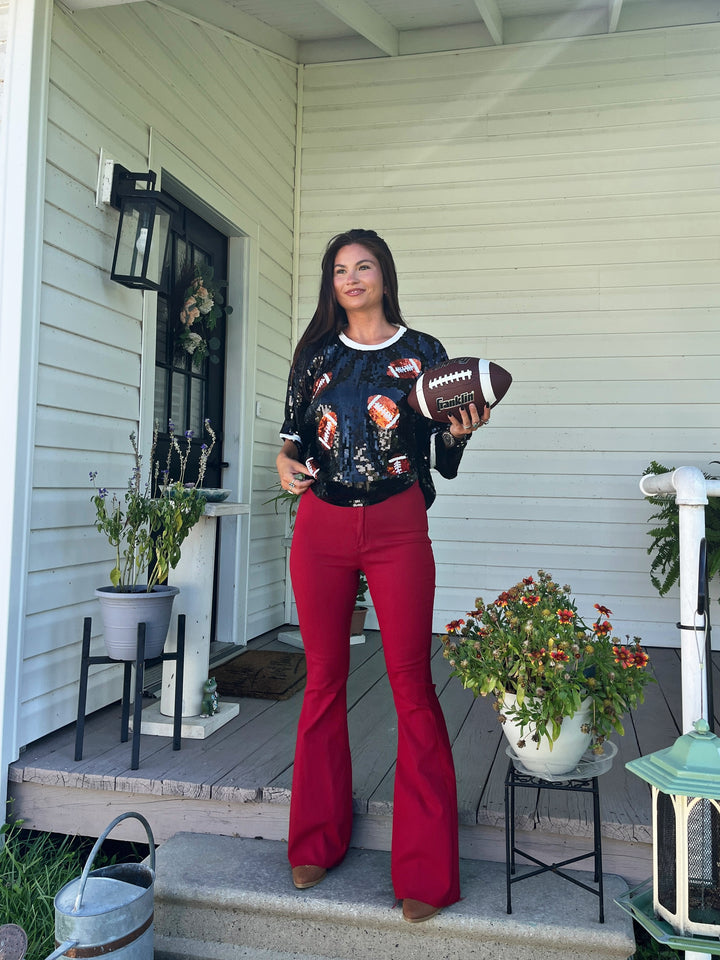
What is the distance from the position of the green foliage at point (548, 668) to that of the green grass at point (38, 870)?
3.65 ft

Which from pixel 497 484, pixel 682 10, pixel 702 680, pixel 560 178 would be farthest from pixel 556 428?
pixel 702 680

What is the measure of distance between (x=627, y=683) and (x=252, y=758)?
3.65ft

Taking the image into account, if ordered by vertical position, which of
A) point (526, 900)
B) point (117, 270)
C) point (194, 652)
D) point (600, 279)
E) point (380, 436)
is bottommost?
point (526, 900)

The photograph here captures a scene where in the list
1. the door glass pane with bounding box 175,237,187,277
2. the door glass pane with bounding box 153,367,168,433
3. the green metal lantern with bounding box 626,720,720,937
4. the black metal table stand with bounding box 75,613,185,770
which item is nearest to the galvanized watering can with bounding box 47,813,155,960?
the black metal table stand with bounding box 75,613,185,770

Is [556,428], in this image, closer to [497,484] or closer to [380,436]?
[497,484]

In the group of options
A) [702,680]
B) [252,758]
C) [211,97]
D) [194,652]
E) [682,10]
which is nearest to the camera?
[702,680]

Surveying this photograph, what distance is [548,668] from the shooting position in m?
1.71

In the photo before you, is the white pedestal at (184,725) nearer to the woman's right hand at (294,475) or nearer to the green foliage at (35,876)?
the green foliage at (35,876)

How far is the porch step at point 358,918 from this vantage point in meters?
1.64

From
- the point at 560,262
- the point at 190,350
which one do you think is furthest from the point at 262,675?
the point at 560,262

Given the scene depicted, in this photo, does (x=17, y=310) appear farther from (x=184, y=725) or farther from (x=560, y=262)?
(x=560, y=262)

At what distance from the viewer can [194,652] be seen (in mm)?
2564

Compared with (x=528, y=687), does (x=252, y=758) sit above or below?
below

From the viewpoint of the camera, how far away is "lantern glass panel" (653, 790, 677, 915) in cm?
127
